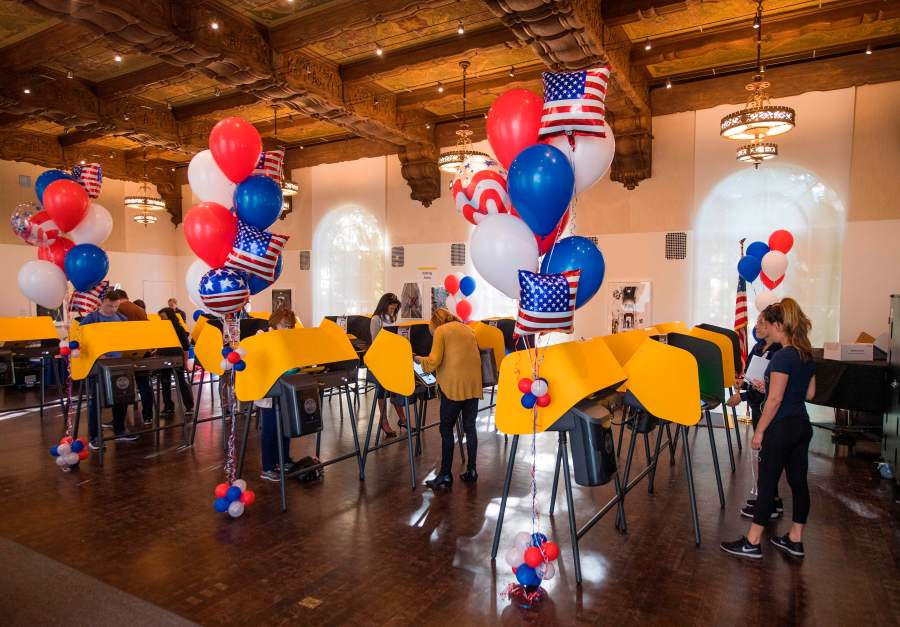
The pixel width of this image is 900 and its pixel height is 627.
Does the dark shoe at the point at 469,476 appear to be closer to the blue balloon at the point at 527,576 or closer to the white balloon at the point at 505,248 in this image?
the blue balloon at the point at 527,576

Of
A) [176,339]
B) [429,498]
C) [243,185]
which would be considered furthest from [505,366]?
[176,339]

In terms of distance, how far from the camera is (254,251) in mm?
3951

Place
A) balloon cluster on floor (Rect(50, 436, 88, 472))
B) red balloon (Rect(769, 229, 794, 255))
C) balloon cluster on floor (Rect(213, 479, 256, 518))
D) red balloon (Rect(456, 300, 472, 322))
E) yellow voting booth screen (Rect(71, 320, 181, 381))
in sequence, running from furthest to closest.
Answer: red balloon (Rect(456, 300, 472, 322)) < red balloon (Rect(769, 229, 794, 255)) < yellow voting booth screen (Rect(71, 320, 181, 381)) < balloon cluster on floor (Rect(50, 436, 88, 472)) < balloon cluster on floor (Rect(213, 479, 256, 518))

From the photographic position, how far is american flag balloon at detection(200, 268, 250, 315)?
3.81 metres

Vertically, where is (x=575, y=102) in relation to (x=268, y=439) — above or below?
above

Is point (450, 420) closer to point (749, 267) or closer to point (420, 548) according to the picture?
point (420, 548)

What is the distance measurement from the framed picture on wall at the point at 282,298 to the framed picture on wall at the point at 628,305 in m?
6.92

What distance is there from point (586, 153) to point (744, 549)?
2.36m

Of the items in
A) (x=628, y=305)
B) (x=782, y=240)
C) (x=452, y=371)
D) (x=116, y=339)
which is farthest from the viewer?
(x=628, y=305)

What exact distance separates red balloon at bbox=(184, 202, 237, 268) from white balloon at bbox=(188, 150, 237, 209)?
14 cm

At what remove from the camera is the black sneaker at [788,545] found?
3246 mm

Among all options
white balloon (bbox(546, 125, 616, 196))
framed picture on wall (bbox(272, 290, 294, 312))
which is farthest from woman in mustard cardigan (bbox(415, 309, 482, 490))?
framed picture on wall (bbox(272, 290, 294, 312))

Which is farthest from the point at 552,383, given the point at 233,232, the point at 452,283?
the point at 452,283

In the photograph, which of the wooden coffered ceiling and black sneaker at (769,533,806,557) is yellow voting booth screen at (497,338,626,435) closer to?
black sneaker at (769,533,806,557)
